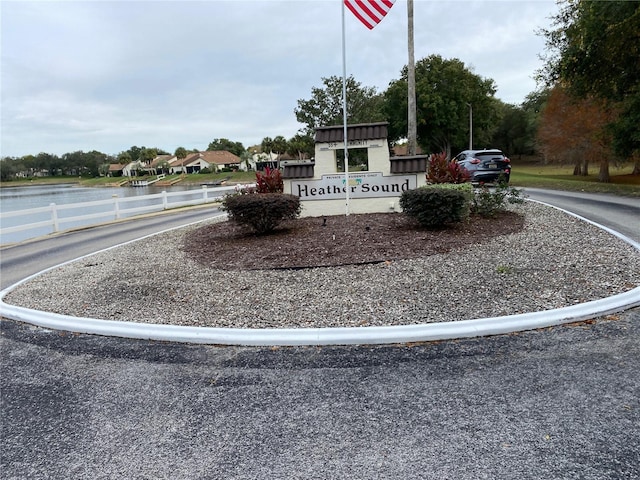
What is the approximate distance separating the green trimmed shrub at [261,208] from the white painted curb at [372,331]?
3.73 meters

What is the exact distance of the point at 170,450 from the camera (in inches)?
98.9

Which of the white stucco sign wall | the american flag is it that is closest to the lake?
the white stucco sign wall

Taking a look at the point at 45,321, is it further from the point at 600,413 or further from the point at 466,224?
the point at 466,224

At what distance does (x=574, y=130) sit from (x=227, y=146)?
107492mm

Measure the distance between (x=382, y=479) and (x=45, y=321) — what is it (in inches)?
174

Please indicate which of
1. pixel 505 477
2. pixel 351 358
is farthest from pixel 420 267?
pixel 505 477

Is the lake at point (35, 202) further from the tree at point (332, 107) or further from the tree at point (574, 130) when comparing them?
the tree at point (574, 130)

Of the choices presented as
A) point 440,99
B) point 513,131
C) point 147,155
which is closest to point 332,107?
point 440,99

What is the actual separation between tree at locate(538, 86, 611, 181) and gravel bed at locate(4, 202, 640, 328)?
2280 cm

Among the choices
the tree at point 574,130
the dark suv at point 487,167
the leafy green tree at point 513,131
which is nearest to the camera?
the dark suv at point 487,167

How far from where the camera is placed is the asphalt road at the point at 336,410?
2318 millimetres

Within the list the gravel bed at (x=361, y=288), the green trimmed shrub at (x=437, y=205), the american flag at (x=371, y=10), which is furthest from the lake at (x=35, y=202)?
the green trimmed shrub at (x=437, y=205)

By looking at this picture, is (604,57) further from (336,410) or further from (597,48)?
(336,410)

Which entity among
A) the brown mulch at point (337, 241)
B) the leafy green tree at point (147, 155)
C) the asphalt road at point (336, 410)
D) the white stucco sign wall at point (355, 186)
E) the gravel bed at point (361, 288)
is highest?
the leafy green tree at point (147, 155)
